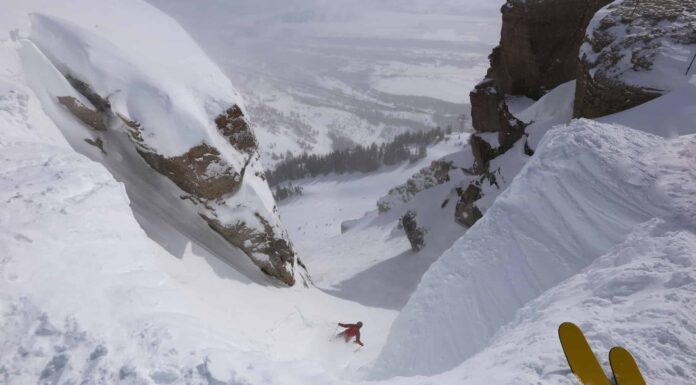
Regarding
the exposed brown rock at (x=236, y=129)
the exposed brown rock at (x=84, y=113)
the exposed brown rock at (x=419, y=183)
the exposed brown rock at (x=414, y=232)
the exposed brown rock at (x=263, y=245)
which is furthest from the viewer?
the exposed brown rock at (x=419, y=183)

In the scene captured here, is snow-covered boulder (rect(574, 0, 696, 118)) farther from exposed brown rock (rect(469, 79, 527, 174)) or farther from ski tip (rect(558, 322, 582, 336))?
ski tip (rect(558, 322, 582, 336))

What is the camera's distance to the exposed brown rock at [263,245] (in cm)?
1483

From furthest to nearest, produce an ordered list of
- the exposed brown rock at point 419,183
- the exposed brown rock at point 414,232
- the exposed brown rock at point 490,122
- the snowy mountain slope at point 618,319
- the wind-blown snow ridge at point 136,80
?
the exposed brown rock at point 419,183 < the exposed brown rock at point 414,232 < the exposed brown rock at point 490,122 < the wind-blown snow ridge at point 136,80 < the snowy mountain slope at point 618,319

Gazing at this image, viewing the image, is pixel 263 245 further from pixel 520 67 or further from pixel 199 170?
pixel 520 67

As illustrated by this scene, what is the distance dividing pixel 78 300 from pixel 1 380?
1215 mm

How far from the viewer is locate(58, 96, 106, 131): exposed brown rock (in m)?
12.2

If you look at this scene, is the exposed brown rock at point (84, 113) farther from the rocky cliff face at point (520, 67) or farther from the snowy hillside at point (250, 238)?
the rocky cliff face at point (520, 67)

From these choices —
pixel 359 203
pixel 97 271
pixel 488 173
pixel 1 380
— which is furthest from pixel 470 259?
pixel 359 203

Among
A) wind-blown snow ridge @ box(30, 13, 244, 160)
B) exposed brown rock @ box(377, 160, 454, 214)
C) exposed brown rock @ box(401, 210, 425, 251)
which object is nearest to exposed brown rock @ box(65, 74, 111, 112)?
wind-blown snow ridge @ box(30, 13, 244, 160)

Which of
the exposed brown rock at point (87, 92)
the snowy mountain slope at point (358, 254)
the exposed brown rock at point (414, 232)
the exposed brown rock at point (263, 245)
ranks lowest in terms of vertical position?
the snowy mountain slope at point (358, 254)

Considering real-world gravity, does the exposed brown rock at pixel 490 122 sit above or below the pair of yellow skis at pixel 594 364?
below

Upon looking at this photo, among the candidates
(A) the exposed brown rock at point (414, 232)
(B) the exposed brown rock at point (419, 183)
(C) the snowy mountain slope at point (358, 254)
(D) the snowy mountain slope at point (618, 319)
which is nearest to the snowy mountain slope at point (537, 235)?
(D) the snowy mountain slope at point (618, 319)

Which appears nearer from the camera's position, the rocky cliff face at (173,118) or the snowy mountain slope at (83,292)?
the snowy mountain slope at (83,292)

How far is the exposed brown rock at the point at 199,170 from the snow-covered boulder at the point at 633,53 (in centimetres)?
1389
